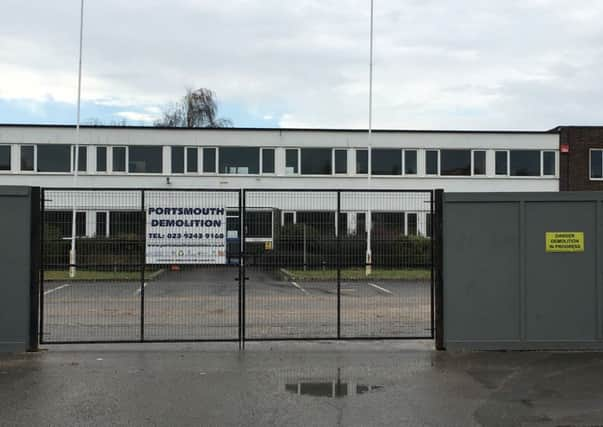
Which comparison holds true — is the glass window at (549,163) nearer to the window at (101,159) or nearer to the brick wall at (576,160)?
the brick wall at (576,160)

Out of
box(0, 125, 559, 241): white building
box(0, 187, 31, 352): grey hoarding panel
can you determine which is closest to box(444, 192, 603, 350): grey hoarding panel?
box(0, 187, 31, 352): grey hoarding panel

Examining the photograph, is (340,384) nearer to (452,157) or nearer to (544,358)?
(544,358)

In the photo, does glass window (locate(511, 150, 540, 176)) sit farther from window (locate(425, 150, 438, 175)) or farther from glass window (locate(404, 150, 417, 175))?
glass window (locate(404, 150, 417, 175))

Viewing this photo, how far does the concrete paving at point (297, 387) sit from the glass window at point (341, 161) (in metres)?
24.9

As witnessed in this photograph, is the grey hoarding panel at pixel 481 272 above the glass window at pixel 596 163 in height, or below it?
below

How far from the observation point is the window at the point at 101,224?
948 centimetres

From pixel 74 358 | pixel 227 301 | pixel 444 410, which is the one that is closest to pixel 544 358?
pixel 444 410

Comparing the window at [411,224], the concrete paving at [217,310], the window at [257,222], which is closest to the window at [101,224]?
the concrete paving at [217,310]

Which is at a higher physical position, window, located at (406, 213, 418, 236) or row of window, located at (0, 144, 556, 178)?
row of window, located at (0, 144, 556, 178)

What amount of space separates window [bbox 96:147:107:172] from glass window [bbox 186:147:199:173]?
4.25 m

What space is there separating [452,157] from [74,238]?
28183mm

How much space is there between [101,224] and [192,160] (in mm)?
24498

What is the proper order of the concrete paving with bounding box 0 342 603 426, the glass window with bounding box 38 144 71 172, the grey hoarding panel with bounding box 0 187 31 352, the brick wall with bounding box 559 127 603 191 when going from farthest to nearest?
the brick wall with bounding box 559 127 603 191 → the glass window with bounding box 38 144 71 172 → the grey hoarding panel with bounding box 0 187 31 352 → the concrete paving with bounding box 0 342 603 426

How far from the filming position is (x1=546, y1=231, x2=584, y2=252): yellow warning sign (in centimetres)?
929
